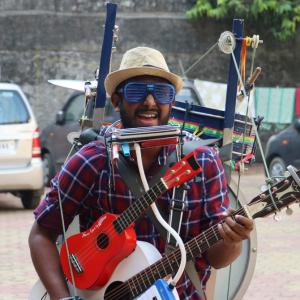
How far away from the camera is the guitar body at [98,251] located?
3.58 meters

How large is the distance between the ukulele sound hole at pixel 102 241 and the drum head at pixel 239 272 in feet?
6.36

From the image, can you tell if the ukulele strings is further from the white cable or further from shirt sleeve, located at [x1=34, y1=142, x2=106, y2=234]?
shirt sleeve, located at [x1=34, y1=142, x2=106, y2=234]

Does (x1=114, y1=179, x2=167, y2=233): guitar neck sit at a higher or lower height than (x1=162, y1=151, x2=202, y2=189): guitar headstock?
lower

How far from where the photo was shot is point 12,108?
13297 millimetres

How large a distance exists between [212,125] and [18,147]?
776cm

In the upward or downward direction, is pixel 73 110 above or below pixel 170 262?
below

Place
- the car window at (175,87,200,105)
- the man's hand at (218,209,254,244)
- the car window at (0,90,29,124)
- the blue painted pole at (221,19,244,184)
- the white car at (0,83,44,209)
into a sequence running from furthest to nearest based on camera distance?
the car window at (175,87,200,105) < the car window at (0,90,29,124) < the white car at (0,83,44,209) < the blue painted pole at (221,19,244,184) < the man's hand at (218,209,254,244)

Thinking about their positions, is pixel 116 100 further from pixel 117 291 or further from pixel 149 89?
pixel 117 291

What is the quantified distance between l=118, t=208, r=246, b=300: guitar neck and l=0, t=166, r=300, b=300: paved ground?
3755 mm

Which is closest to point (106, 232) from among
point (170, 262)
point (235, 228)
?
point (170, 262)

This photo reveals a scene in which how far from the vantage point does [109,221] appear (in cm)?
361

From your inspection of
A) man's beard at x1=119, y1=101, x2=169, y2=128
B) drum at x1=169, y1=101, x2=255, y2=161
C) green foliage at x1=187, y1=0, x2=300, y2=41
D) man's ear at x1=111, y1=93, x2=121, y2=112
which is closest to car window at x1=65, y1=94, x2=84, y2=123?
green foliage at x1=187, y1=0, x2=300, y2=41

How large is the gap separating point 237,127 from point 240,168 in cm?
35

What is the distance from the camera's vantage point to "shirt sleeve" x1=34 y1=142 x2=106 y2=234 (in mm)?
3748
